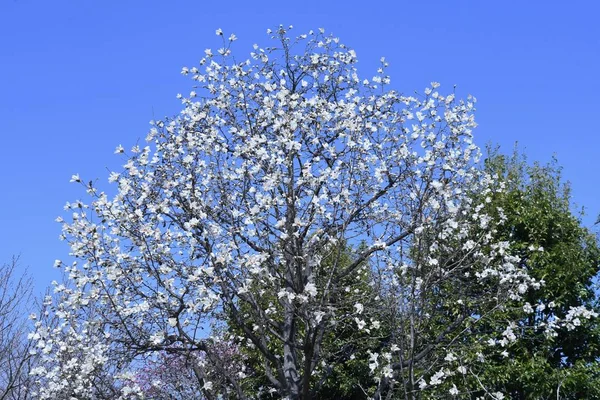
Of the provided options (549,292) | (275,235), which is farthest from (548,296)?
(275,235)

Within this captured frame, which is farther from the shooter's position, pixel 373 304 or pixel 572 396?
pixel 572 396

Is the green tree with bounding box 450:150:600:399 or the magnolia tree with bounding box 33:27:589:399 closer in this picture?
the magnolia tree with bounding box 33:27:589:399

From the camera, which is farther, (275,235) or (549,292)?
(549,292)

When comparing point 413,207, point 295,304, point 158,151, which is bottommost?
point 295,304

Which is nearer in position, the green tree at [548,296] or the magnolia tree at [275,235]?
the magnolia tree at [275,235]

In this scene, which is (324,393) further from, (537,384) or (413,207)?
(413,207)

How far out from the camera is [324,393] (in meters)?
15.6

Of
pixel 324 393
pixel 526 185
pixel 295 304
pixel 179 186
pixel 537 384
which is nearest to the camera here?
pixel 295 304

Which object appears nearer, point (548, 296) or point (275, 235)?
Result: point (275, 235)

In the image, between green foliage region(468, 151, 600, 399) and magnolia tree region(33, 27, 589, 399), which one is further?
green foliage region(468, 151, 600, 399)

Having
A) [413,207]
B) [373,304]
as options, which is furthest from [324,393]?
[413,207]

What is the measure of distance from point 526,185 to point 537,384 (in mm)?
4750

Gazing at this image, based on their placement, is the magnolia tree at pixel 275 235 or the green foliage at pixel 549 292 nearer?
the magnolia tree at pixel 275 235

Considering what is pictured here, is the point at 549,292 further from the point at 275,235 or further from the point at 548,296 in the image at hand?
the point at 275,235
